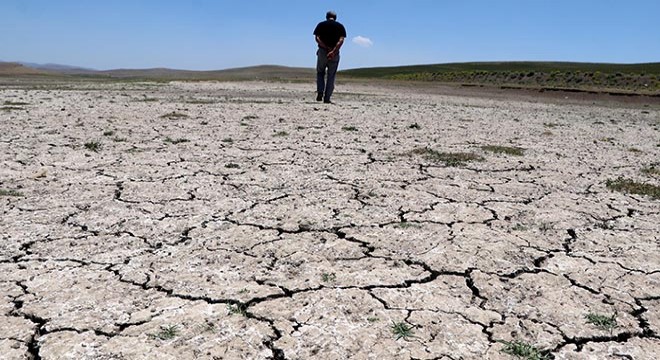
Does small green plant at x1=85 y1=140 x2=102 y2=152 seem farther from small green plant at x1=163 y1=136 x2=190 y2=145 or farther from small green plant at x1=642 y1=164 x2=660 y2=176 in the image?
small green plant at x1=642 y1=164 x2=660 y2=176

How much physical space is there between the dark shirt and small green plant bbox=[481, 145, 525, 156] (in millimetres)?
4871

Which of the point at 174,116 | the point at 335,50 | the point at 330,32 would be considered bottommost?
the point at 174,116

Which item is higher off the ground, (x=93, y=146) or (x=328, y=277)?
(x=93, y=146)

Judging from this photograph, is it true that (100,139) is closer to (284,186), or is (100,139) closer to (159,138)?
(159,138)

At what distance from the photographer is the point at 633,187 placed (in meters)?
4.17

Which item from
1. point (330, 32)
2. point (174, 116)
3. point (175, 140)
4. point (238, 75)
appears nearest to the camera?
point (175, 140)

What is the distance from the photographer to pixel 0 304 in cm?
197

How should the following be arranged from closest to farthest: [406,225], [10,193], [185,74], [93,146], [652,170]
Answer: [406,225]
[10,193]
[652,170]
[93,146]
[185,74]

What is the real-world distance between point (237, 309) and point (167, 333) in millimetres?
284

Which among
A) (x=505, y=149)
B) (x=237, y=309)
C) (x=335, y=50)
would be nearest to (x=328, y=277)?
(x=237, y=309)

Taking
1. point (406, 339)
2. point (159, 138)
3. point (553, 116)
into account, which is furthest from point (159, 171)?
point (553, 116)

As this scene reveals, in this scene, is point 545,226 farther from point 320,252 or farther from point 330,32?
point 330,32

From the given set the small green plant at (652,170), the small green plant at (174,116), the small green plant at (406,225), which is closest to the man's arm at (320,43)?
the small green plant at (174,116)

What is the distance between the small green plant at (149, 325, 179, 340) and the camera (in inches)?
70.3
